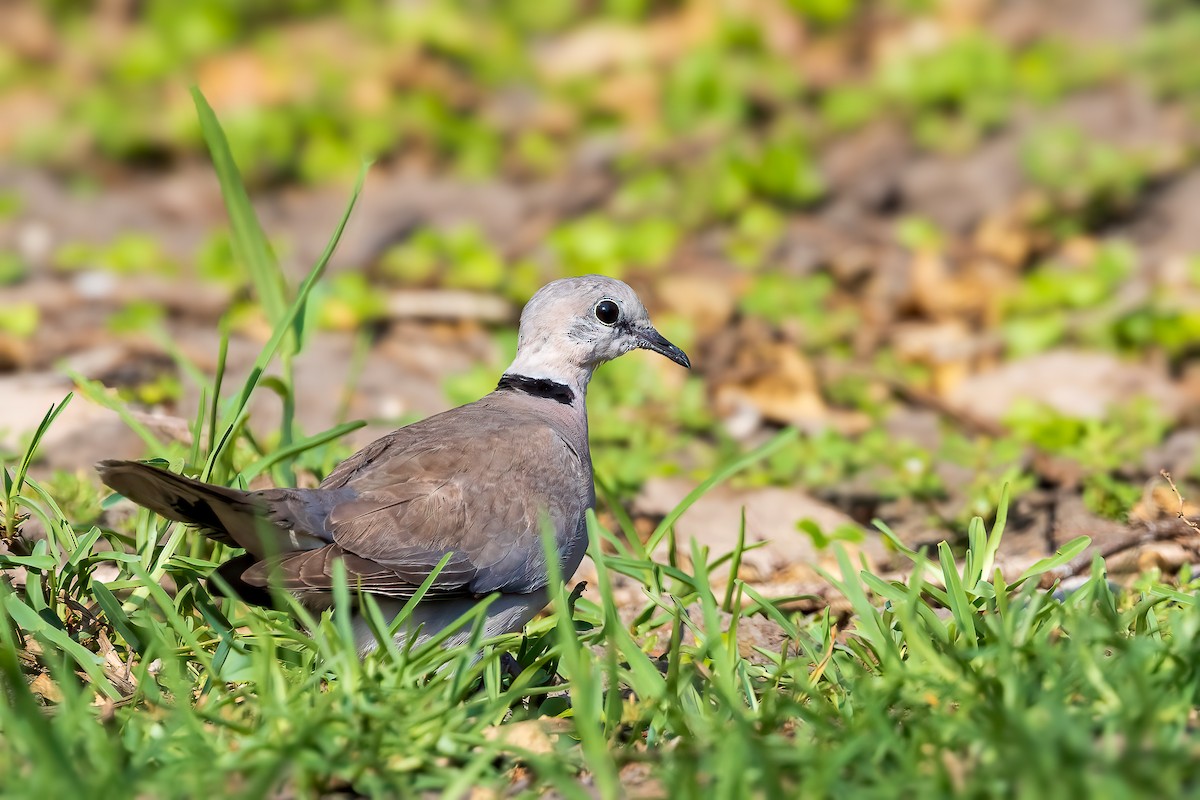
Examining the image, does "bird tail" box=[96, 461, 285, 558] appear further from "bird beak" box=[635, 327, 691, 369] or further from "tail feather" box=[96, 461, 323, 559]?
"bird beak" box=[635, 327, 691, 369]

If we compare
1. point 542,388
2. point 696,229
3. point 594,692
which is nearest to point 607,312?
point 542,388

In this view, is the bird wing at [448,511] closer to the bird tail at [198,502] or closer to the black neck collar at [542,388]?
the bird tail at [198,502]

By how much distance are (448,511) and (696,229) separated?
484 centimetres

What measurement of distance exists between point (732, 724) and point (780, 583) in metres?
1.49

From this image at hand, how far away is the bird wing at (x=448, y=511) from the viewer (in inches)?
137

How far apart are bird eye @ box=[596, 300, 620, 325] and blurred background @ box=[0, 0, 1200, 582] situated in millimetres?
691

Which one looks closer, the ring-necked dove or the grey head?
the ring-necked dove

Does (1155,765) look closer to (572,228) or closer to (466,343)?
(466,343)

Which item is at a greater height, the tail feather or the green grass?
the tail feather

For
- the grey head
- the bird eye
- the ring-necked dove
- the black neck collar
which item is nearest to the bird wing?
the ring-necked dove

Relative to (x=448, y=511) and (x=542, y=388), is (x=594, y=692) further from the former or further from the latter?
(x=542, y=388)

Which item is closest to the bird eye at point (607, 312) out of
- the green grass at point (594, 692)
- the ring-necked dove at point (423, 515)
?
the ring-necked dove at point (423, 515)

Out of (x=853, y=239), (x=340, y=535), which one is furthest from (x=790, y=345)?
(x=340, y=535)

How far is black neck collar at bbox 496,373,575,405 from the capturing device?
4.43 metres
